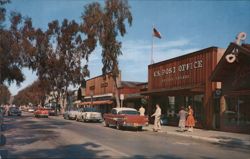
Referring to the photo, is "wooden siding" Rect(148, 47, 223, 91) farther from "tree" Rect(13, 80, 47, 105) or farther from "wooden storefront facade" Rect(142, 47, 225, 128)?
"tree" Rect(13, 80, 47, 105)

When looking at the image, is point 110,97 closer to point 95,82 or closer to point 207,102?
point 95,82

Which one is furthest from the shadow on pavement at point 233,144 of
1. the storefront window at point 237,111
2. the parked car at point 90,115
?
the parked car at point 90,115

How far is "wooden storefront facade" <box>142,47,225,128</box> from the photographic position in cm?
3139

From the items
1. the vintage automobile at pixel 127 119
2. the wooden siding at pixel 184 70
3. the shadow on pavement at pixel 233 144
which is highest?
the wooden siding at pixel 184 70

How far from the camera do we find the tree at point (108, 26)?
46.4 meters

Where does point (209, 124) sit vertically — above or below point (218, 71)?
below

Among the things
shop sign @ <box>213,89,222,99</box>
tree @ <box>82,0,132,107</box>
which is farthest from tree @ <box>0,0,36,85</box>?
shop sign @ <box>213,89,222,99</box>

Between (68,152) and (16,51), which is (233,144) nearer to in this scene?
(68,152)

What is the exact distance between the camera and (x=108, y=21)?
46.4m

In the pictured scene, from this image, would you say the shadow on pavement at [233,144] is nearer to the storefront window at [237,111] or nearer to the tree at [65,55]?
the storefront window at [237,111]

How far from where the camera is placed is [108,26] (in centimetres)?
4634

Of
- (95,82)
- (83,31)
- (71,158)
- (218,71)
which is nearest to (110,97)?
(95,82)

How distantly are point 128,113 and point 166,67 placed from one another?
8.65 m

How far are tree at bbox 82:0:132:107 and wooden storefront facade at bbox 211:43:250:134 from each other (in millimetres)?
19057
